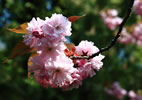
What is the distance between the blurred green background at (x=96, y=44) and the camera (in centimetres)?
409

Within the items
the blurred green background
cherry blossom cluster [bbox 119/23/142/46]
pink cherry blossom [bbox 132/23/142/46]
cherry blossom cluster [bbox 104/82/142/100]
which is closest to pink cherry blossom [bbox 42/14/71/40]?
the blurred green background

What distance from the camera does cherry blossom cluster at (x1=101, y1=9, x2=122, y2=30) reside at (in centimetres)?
488

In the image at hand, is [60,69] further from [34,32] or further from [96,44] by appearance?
[96,44]

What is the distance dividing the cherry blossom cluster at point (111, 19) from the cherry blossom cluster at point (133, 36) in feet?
1.04

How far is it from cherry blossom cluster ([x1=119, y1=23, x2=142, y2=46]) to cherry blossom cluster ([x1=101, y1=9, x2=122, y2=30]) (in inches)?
12.5

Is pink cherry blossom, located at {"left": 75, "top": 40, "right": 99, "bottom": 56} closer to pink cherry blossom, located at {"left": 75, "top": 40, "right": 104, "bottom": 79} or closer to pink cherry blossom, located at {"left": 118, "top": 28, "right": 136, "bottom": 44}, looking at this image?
pink cherry blossom, located at {"left": 75, "top": 40, "right": 104, "bottom": 79}

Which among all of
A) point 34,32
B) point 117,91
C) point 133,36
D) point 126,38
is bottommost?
point 34,32

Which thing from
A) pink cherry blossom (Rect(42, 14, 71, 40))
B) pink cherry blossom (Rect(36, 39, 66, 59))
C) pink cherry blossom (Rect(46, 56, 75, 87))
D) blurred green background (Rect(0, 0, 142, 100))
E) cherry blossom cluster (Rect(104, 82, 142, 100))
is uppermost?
blurred green background (Rect(0, 0, 142, 100))

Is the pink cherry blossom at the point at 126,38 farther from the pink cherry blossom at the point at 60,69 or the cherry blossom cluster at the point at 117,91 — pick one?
the pink cherry blossom at the point at 60,69

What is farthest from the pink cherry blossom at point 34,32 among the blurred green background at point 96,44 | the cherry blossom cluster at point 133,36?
the cherry blossom cluster at point 133,36

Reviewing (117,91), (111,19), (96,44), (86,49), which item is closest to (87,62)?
(86,49)

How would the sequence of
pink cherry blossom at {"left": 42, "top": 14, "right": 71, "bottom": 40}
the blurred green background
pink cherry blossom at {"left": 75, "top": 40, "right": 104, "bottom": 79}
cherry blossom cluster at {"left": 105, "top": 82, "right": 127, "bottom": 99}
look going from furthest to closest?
cherry blossom cluster at {"left": 105, "top": 82, "right": 127, "bottom": 99}
the blurred green background
pink cherry blossom at {"left": 75, "top": 40, "right": 104, "bottom": 79}
pink cherry blossom at {"left": 42, "top": 14, "right": 71, "bottom": 40}

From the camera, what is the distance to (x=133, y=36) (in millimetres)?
5355

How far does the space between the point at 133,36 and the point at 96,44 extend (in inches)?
62.1
